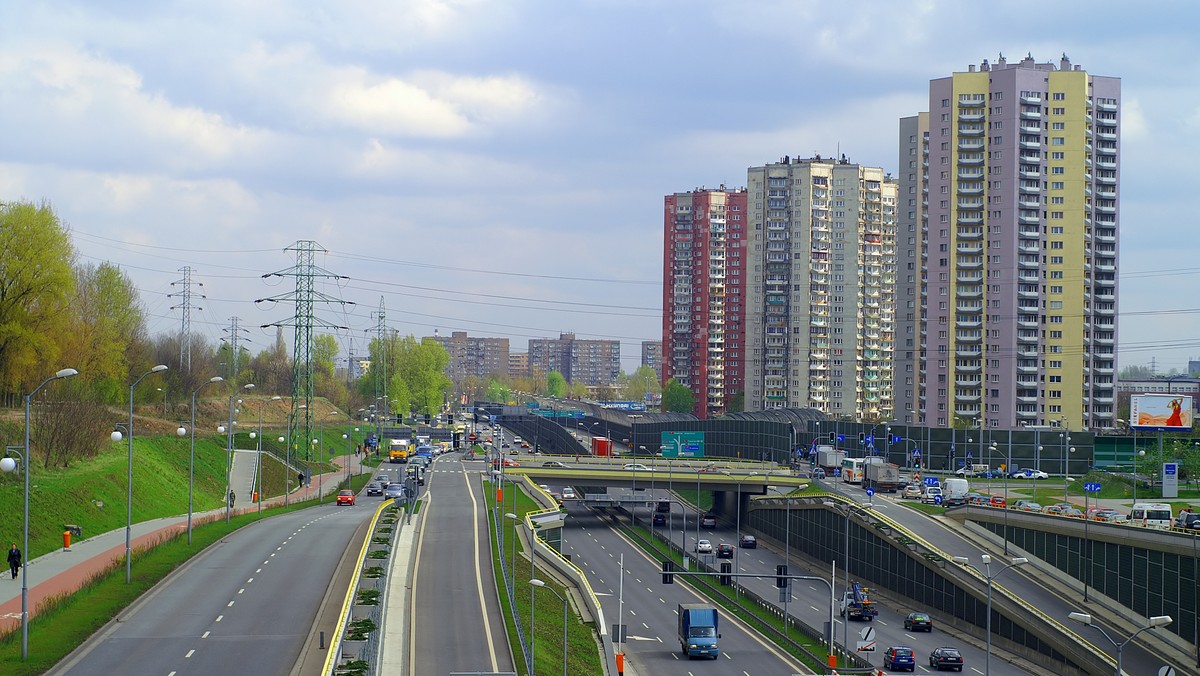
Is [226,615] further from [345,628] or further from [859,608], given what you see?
[859,608]

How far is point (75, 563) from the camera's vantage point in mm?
54438

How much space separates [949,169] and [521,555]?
9741 cm

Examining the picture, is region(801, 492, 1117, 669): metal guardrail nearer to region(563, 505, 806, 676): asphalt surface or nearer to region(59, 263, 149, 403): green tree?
region(563, 505, 806, 676): asphalt surface

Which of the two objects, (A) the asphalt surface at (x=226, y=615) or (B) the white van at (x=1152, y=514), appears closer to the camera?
(A) the asphalt surface at (x=226, y=615)

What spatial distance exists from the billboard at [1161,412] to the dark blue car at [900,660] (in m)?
58.8

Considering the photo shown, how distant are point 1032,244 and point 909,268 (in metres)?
29.4

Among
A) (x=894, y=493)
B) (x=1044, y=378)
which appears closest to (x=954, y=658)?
(x=894, y=493)

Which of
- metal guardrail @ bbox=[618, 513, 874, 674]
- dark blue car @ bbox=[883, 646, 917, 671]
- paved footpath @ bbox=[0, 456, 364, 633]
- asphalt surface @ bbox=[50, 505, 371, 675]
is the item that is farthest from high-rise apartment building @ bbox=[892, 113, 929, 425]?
asphalt surface @ bbox=[50, 505, 371, 675]

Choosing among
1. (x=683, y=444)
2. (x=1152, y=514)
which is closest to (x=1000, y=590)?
(x=1152, y=514)

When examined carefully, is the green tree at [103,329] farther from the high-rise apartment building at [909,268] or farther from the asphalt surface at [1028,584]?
the high-rise apartment building at [909,268]

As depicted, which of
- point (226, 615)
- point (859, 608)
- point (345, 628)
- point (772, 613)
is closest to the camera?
point (345, 628)

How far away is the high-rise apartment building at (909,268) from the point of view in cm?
17000

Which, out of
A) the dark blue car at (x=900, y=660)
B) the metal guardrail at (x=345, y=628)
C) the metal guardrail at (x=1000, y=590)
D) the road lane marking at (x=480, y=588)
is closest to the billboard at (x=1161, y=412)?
the metal guardrail at (x=1000, y=590)

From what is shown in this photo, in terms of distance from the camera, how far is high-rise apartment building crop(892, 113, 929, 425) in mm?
170000
